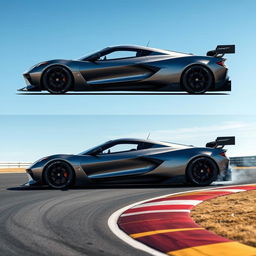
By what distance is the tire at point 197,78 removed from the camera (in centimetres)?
864

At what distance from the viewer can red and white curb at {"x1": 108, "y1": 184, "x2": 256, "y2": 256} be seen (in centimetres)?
525

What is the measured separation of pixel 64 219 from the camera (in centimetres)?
754

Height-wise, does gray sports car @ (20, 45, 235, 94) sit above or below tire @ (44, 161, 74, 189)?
above

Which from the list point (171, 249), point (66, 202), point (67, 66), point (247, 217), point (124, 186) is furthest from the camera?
point (124, 186)

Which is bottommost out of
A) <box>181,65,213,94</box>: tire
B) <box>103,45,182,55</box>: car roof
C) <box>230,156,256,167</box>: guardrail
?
<box>230,156,256,167</box>: guardrail

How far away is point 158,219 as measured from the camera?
24.2 ft

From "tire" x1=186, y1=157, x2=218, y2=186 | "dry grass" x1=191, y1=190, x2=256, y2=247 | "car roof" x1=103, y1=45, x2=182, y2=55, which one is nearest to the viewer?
"dry grass" x1=191, y1=190, x2=256, y2=247

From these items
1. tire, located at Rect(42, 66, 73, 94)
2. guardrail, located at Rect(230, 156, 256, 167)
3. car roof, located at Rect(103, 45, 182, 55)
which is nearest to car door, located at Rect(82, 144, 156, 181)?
car roof, located at Rect(103, 45, 182, 55)

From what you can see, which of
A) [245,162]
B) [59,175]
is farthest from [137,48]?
[245,162]

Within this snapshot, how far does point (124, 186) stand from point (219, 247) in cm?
793

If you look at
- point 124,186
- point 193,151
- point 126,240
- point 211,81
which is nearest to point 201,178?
point 193,151

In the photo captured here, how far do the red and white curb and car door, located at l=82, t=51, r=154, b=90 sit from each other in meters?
2.30

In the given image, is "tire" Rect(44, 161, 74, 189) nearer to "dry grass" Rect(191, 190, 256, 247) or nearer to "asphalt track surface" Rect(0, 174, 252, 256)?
"asphalt track surface" Rect(0, 174, 252, 256)

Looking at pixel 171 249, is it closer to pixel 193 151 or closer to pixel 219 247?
pixel 219 247
